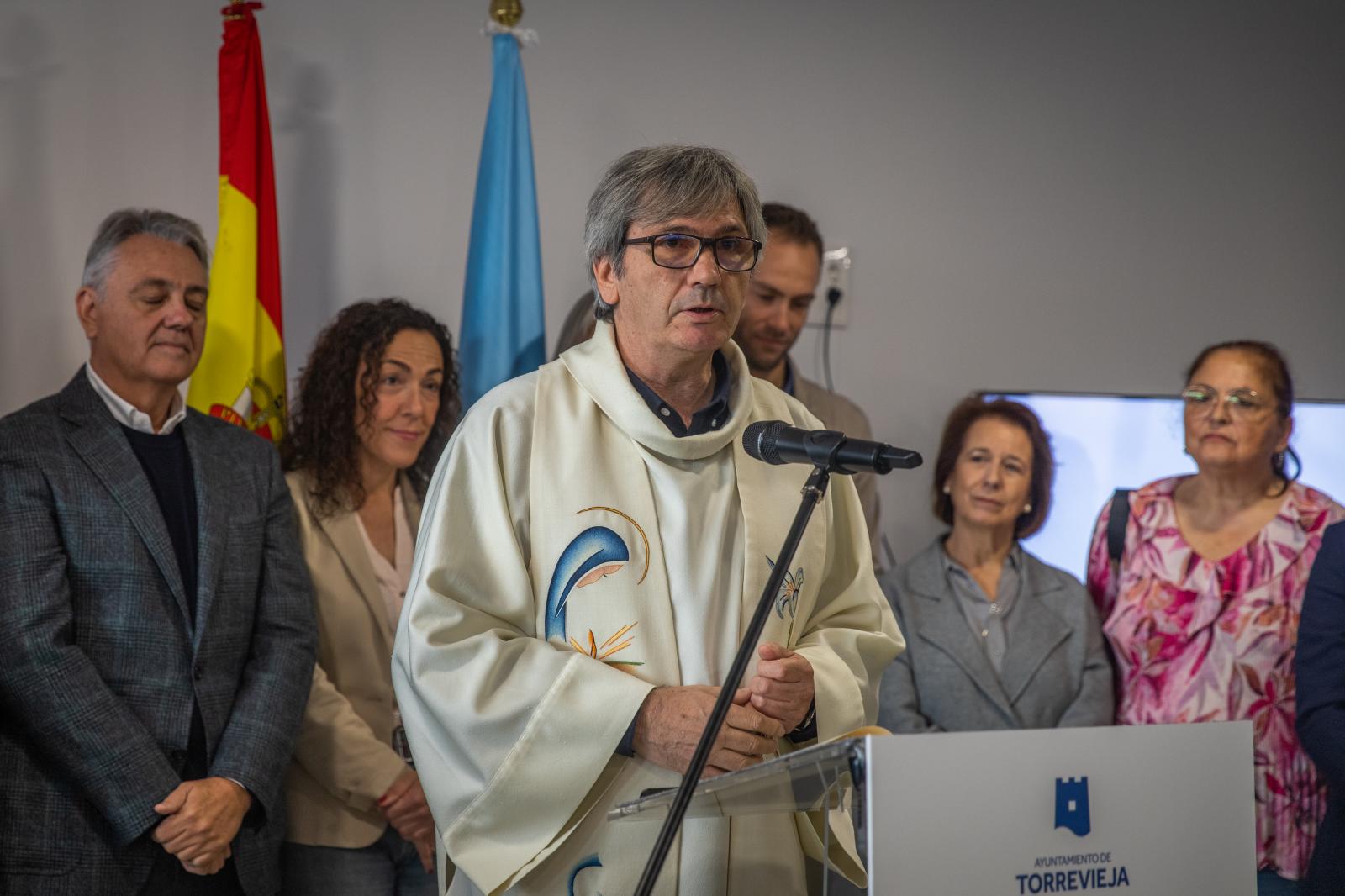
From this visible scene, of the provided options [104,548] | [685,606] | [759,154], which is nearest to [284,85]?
[759,154]

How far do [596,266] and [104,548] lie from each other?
106 centimetres

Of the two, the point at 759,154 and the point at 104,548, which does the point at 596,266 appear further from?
the point at 759,154

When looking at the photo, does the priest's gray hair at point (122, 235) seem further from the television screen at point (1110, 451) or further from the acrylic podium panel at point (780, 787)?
the television screen at point (1110, 451)

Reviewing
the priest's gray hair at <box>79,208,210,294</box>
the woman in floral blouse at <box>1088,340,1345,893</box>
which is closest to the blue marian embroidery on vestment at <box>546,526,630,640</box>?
the priest's gray hair at <box>79,208,210,294</box>

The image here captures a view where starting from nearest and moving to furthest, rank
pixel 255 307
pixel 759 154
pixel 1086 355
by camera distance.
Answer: pixel 255 307 < pixel 759 154 < pixel 1086 355

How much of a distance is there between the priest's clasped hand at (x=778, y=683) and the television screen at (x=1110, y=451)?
234cm

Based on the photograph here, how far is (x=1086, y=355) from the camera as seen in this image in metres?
4.36

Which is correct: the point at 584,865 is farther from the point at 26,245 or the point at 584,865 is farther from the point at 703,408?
the point at 26,245

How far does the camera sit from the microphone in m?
1.52

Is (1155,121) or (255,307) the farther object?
(1155,121)

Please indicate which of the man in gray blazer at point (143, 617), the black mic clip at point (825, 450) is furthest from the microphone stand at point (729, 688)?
the man in gray blazer at point (143, 617)

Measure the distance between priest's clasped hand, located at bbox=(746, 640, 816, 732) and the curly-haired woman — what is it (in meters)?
1.12

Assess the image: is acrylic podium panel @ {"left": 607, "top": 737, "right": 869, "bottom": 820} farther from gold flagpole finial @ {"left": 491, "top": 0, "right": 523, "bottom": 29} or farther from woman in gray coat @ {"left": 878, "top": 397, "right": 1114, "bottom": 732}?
gold flagpole finial @ {"left": 491, "top": 0, "right": 523, "bottom": 29}

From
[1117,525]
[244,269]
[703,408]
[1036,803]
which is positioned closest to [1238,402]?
[1117,525]
